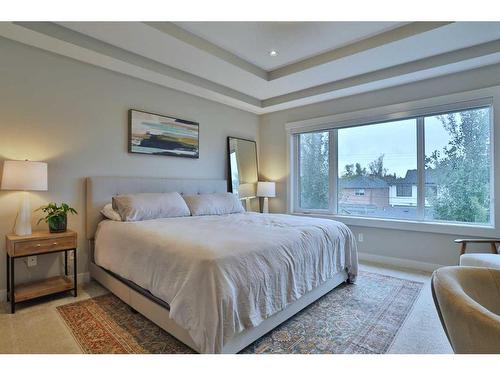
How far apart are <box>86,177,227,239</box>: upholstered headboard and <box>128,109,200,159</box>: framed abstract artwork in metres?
0.41

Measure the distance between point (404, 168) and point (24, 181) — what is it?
446cm

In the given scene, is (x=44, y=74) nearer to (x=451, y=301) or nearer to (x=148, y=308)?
(x=148, y=308)

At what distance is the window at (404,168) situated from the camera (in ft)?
10.6

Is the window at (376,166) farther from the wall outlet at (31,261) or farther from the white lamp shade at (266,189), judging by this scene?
the wall outlet at (31,261)

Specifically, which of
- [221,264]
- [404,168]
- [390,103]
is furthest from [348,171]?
[221,264]

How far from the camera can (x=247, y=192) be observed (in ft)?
16.1

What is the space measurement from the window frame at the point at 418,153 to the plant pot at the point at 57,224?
346 centimetres

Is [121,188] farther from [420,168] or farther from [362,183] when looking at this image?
[420,168]

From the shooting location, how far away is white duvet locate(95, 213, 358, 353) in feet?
5.05

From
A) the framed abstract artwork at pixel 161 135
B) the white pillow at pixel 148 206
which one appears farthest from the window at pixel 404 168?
the white pillow at pixel 148 206

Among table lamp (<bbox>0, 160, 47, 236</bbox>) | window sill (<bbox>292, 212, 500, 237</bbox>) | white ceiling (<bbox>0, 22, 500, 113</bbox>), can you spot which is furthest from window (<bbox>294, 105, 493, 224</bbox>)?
table lamp (<bbox>0, 160, 47, 236</bbox>)

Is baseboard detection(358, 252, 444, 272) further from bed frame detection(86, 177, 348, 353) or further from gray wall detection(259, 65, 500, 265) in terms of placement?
bed frame detection(86, 177, 348, 353)
